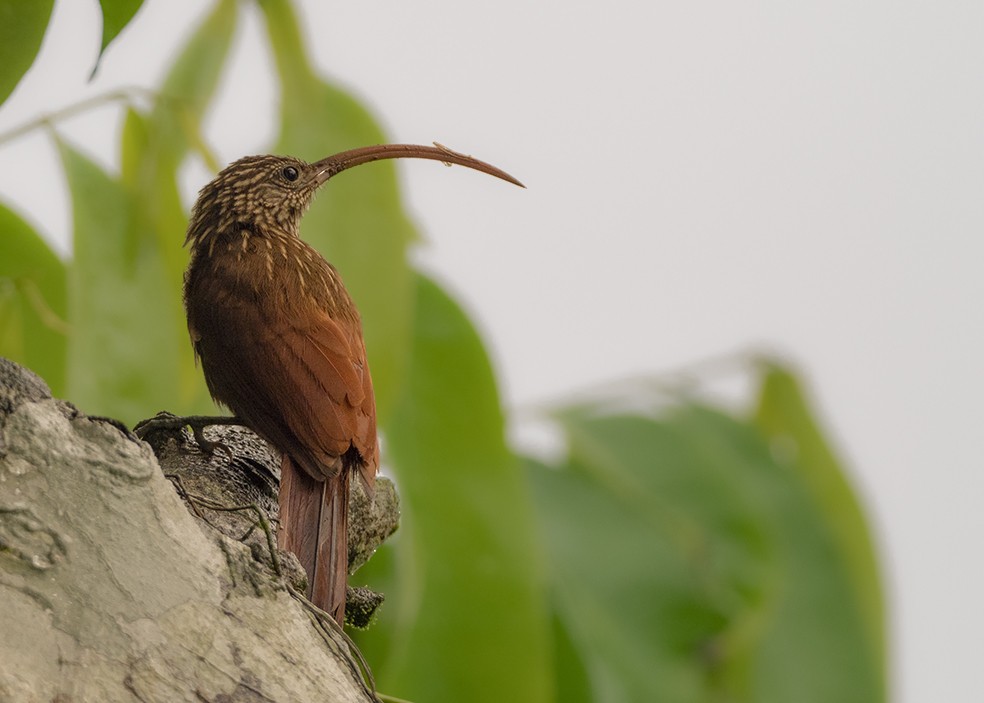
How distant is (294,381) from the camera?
247 cm

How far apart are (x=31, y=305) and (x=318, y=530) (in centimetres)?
132

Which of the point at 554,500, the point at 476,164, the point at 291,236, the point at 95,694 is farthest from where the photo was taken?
the point at 554,500

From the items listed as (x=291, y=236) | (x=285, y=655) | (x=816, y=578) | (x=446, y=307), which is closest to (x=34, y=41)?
(x=291, y=236)

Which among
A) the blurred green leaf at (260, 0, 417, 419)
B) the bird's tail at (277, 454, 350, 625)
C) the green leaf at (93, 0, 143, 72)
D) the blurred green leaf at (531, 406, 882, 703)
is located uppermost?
the green leaf at (93, 0, 143, 72)

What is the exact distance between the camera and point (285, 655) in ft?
6.70

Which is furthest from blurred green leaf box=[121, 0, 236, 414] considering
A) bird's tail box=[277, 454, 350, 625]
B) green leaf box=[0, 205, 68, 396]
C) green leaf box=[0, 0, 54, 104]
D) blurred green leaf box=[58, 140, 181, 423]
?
bird's tail box=[277, 454, 350, 625]

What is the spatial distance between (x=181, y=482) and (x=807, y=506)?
374 centimetres

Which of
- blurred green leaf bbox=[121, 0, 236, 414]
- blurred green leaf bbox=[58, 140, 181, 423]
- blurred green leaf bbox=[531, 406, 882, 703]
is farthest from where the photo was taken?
blurred green leaf bbox=[531, 406, 882, 703]

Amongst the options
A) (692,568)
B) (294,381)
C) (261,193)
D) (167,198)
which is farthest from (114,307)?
(692,568)

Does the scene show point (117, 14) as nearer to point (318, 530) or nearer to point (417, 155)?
point (417, 155)

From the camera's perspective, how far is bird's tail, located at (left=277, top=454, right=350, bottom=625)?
2318mm

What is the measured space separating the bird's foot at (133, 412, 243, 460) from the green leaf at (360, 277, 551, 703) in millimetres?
1375

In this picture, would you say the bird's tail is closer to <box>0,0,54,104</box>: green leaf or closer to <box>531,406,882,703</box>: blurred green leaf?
<box>0,0,54,104</box>: green leaf

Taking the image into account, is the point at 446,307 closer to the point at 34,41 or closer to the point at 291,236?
the point at 291,236
